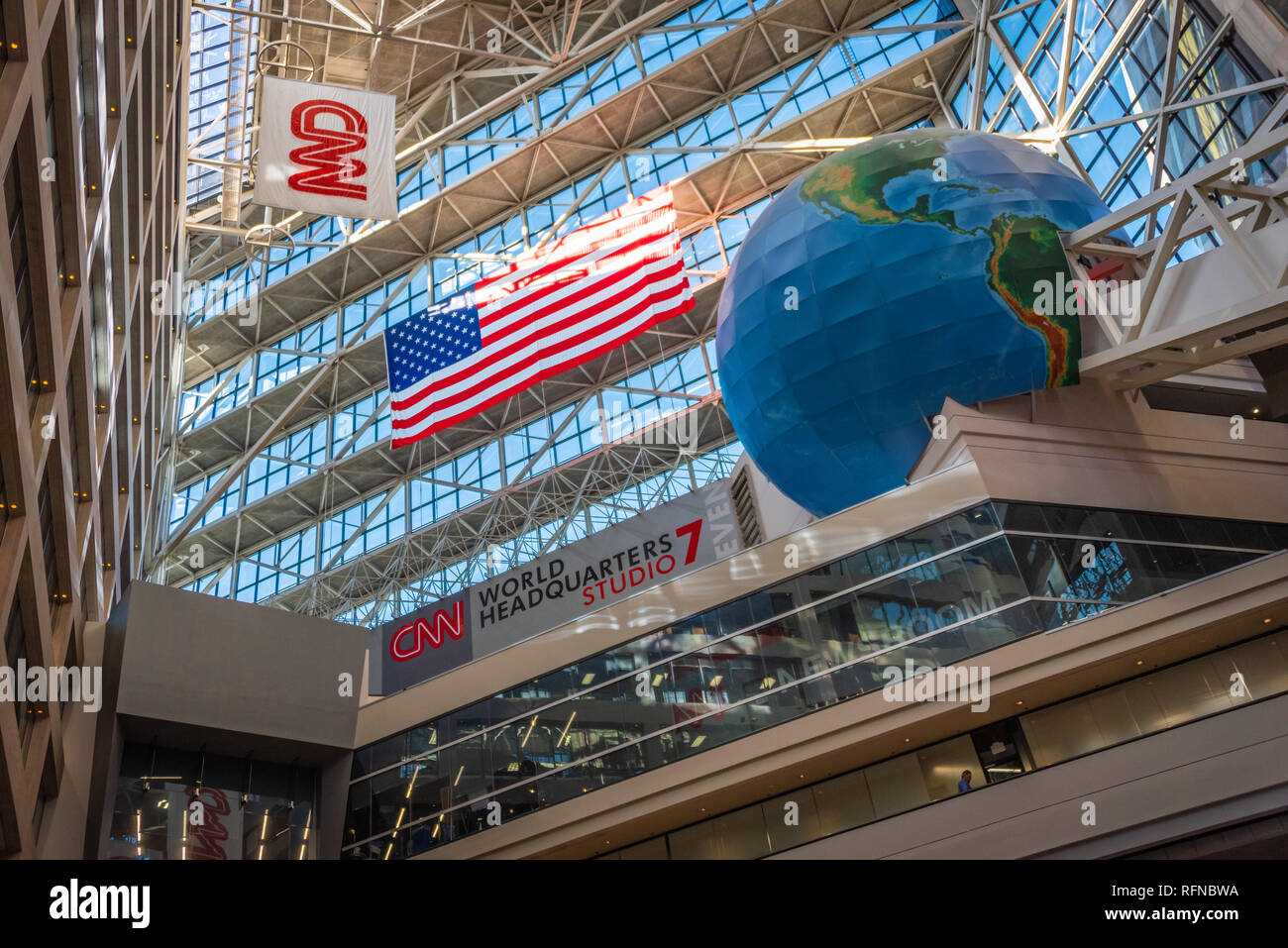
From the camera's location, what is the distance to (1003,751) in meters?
14.6

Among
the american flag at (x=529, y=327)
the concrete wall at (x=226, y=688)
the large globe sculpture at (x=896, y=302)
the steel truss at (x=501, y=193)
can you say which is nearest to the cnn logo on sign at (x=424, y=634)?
the concrete wall at (x=226, y=688)

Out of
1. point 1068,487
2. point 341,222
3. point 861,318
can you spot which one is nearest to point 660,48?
point 341,222

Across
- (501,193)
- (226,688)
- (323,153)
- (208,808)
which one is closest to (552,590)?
(226,688)

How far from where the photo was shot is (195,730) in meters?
16.5

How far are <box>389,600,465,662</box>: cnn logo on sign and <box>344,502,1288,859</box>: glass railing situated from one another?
14.4 ft

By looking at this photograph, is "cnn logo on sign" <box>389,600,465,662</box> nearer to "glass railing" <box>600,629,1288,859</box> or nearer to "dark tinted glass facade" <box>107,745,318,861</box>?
"dark tinted glass facade" <box>107,745,318,861</box>

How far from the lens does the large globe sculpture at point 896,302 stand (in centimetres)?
1501

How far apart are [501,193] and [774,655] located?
26.1 m

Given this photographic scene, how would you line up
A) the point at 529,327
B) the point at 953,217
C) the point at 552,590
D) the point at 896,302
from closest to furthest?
Answer: the point at 896,302
the point at 953,217
the point at 552,590
the point at 529,327

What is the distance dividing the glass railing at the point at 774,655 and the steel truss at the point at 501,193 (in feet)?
52.6

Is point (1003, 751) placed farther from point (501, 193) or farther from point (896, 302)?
point (501, 193)

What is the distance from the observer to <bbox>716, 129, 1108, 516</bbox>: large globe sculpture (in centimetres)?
1501

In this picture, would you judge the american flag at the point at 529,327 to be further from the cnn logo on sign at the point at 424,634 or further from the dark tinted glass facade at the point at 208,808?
the dark tinted glass facade at the point at 208,808

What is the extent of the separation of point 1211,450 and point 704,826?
32.1 ft
